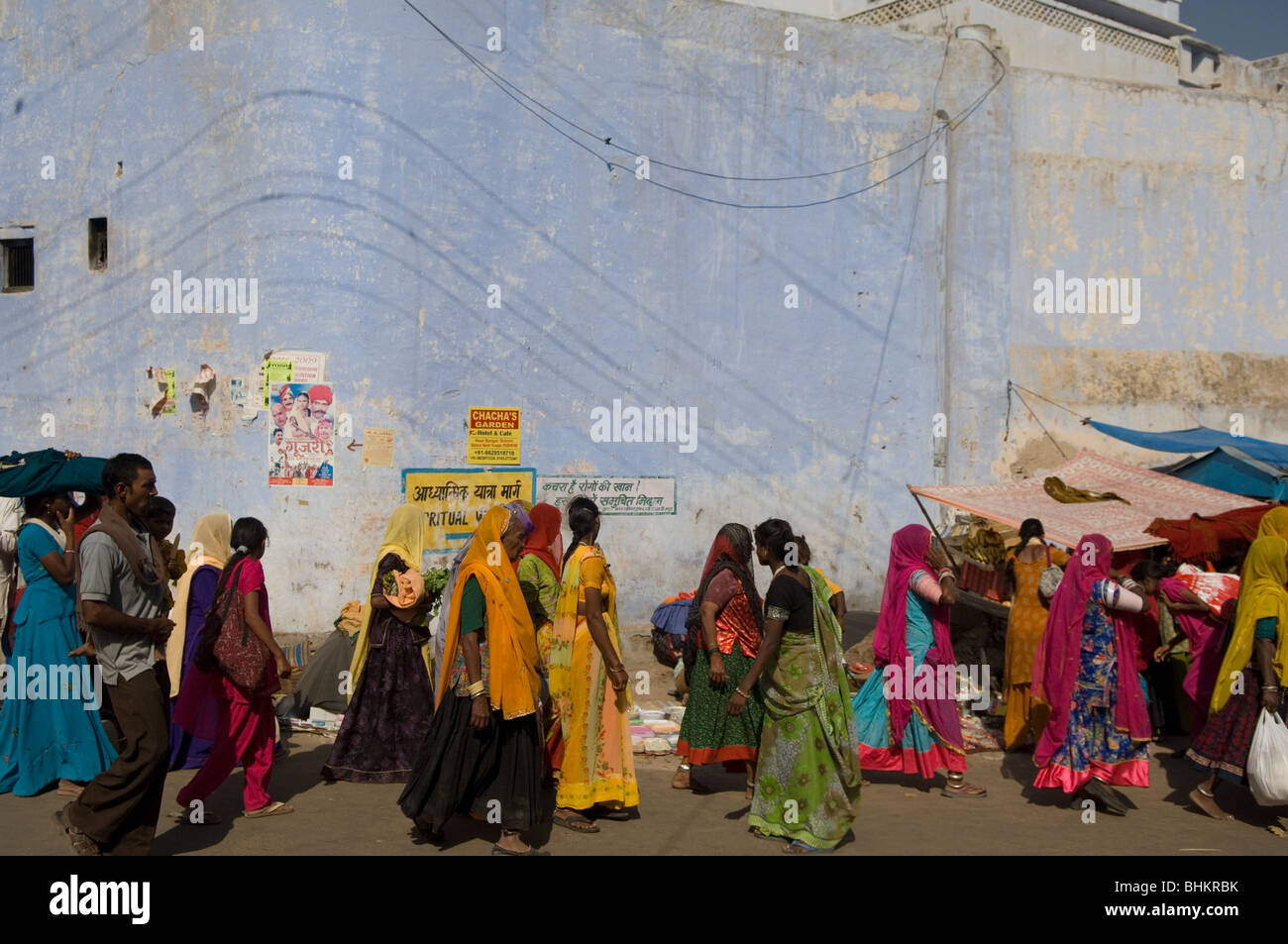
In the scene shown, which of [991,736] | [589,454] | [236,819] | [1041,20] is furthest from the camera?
[1041,20]

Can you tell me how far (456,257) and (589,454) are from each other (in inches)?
88.9

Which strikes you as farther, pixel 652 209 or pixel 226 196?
pixel 652 209

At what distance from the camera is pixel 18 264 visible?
12.2 meters

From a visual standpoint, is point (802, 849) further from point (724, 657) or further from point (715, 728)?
point (724, 657)

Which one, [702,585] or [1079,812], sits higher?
[702,585]

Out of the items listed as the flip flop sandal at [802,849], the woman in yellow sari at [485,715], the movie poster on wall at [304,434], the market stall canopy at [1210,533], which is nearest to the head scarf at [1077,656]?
the flip flop sandal at [802,849]

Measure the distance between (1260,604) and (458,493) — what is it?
22.8ft

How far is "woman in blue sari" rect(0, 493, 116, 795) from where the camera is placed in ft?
21.6

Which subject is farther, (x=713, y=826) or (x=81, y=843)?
(x=713, y=826)

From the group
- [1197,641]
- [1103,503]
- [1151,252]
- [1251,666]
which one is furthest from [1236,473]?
[1251,666]

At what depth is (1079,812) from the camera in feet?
22.6

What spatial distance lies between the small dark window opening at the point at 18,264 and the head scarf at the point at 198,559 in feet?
21.2

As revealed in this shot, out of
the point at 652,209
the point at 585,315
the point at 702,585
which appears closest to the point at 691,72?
the point at 652,209

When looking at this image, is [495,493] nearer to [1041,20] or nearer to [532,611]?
[532,611]
